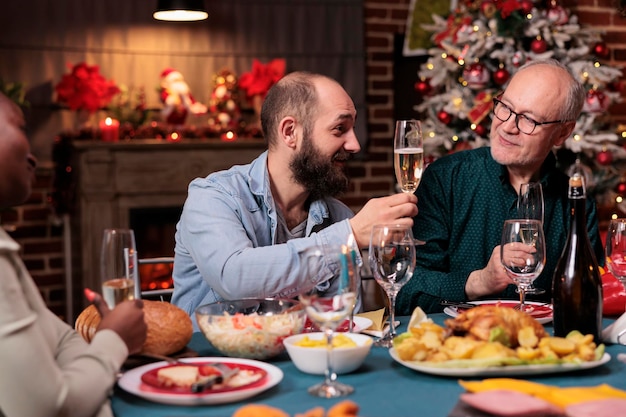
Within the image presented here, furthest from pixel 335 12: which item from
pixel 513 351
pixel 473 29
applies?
pixel 513 351

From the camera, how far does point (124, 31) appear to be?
16.3ft

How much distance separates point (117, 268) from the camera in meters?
1.54

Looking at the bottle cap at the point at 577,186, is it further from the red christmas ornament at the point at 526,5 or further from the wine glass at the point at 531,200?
the red christmas ornament at the point at 526,5

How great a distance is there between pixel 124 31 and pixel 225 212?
10.2 feet

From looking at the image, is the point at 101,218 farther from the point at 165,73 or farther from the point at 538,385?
the point at 538,385

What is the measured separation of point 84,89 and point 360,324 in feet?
11.0

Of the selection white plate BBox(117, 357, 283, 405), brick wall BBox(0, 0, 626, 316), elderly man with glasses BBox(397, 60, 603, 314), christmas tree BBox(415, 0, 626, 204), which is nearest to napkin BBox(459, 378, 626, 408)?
white plate BBox(117, 357, 283, 405)

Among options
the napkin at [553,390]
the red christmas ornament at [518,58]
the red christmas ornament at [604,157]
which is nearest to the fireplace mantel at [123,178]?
the red christmas ornament at [518,58]

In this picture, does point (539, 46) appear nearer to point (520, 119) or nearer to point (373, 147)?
point (373, 147)

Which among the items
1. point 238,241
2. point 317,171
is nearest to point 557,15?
point 317,171

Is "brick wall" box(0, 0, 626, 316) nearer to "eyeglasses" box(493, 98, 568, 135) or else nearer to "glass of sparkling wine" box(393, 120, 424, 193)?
"eyeglasses" box(493, 98, 568, 135)

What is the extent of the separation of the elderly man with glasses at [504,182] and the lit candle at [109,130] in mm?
2464

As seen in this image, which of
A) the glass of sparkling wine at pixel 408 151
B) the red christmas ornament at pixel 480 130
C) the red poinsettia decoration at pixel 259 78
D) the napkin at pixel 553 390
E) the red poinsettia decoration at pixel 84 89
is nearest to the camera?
the napkin at pixel 553 390

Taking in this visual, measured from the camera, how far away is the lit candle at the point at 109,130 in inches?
186
